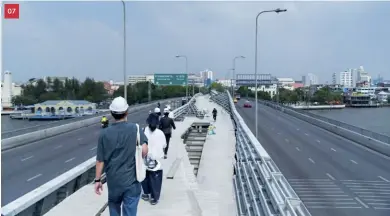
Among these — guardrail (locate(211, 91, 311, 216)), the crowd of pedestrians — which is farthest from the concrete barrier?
the crowd of pedestrians

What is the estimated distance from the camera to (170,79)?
7550cm

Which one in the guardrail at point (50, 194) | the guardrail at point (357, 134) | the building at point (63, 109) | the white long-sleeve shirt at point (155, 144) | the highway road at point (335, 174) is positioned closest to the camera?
the guardrail at point (50, 194)

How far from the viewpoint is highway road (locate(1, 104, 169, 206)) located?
1739cm

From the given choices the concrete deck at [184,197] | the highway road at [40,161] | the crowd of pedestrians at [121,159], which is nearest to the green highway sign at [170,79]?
the highway road at [40,161]

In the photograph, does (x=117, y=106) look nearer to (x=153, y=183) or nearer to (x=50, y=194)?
(x=50, y=194)

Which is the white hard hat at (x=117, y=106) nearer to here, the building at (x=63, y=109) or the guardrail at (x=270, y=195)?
the guardrail at (x=270, y=195)

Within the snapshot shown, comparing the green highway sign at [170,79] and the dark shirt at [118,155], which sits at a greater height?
the green highway sign at [170,79]

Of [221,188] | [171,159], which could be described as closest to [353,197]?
[221,188]

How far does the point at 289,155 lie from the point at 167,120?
573 inches

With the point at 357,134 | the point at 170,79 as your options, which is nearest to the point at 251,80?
the point at 170,79

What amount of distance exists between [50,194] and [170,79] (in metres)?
68.4

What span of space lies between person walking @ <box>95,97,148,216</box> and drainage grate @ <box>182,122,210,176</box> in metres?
13.7

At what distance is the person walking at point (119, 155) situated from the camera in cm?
504

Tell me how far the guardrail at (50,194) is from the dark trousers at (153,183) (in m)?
1.41
